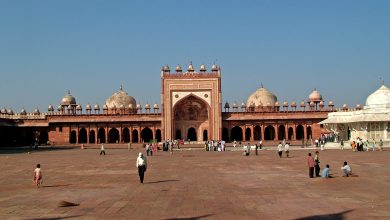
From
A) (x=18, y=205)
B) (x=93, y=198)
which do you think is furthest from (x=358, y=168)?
(x=18, y=205)

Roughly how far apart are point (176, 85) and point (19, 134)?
20.0m

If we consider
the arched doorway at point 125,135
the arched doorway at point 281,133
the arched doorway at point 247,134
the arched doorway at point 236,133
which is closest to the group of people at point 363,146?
the arched doorway at point 247,134

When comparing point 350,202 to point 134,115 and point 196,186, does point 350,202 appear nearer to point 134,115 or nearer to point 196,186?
point 196,186

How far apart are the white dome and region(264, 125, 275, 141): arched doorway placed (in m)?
19.4

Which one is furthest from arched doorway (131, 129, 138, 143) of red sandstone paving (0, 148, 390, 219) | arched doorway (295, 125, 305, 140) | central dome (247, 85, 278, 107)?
red sandstone paving (0, 148, 390, 219)

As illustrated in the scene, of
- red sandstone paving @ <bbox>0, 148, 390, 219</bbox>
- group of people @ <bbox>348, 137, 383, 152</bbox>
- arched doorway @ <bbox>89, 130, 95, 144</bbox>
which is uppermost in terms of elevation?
arched doorway @ <bbox>89, 130, 95, 144</bbox>

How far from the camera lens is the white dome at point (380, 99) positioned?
34812mm

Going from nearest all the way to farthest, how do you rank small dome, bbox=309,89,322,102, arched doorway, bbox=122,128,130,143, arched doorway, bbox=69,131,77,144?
arched doorway, bbox=69,131,77,144 < arched doorway, bbox=122,128,130,143 < small dome, bbox=309,89,322,102

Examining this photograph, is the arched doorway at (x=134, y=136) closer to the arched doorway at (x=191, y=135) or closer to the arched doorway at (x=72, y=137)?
the arched doorway at (x=191, y=135)

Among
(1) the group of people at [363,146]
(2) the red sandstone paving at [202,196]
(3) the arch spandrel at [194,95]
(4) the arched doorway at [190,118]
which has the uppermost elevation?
(3) the arch spandrel at [194,95]

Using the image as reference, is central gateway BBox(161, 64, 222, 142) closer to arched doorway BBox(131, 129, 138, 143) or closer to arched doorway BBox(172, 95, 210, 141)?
arched doorway BBox(172, 95, 210, 141)

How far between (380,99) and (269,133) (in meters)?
22.0

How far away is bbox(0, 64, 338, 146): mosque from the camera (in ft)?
163

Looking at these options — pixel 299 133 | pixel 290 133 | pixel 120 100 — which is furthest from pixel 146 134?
pixel 299 133
